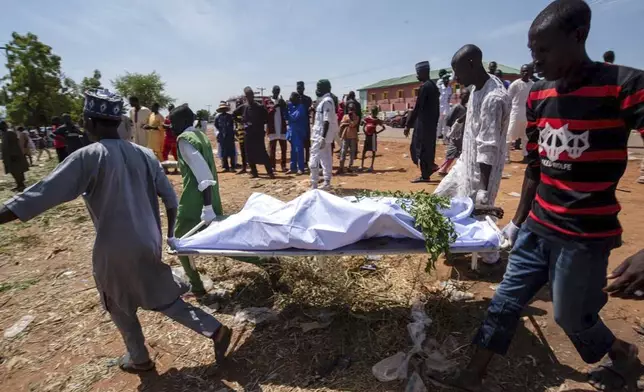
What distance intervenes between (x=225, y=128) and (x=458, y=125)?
5.90 m

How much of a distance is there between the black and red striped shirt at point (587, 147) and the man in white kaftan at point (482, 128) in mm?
1227

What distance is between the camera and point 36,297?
3.80 meters

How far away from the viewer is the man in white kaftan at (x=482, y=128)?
10.6 ft

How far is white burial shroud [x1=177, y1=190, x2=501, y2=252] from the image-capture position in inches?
103

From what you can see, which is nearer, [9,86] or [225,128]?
[225,128]

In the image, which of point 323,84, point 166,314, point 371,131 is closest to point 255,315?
point 166,314

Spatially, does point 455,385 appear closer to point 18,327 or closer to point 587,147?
point 587,147

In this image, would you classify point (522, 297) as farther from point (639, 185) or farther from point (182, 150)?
point (639, 185)

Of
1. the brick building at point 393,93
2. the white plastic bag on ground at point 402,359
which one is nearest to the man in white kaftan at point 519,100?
the white plastic bag on ground at point 402,359

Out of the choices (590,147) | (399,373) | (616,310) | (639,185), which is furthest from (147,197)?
(639,185)

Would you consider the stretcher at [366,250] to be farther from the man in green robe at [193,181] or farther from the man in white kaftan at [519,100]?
the man in white kaftan at [519,100]

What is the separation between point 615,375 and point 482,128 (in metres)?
1.94

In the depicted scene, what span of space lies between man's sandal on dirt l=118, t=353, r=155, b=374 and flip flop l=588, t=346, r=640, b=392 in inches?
108

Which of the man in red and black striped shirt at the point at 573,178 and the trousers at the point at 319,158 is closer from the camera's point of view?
the man in red and black striped shirt at the point at 573,178
